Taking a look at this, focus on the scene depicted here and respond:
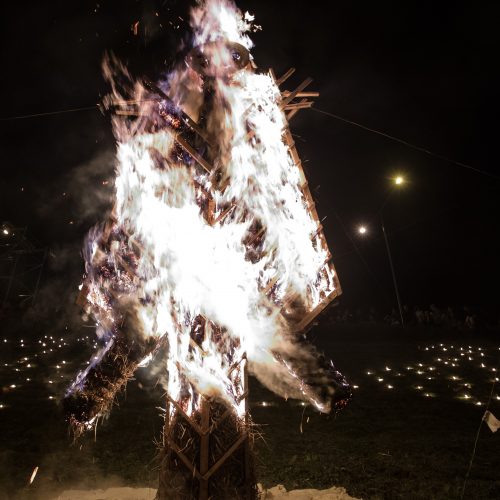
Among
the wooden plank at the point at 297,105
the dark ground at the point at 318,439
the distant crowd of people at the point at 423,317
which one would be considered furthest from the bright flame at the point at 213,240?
the distant crowd of people at the point at 423,317

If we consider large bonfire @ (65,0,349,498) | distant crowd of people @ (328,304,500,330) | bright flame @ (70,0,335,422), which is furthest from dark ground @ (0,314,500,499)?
distant crowd of people @ (328,304,500,330)

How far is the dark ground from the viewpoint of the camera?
177 inches

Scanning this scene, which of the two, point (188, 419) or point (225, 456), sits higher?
point (188, 419)

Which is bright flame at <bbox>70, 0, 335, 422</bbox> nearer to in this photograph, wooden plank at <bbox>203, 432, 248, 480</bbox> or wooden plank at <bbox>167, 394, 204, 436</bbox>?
wooden plank at <bbox>167, 394, 204, 436</bbox>

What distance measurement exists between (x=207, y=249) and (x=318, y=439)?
486 cm

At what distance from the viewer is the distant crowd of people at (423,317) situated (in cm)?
1773

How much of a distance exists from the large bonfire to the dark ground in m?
1.10

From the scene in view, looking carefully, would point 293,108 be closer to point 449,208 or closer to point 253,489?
point 253,489

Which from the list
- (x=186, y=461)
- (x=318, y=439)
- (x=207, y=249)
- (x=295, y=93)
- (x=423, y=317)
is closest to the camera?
(x=186, y=461)

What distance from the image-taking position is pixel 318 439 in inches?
234

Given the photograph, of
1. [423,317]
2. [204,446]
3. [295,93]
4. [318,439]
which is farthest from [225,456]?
[423,317]

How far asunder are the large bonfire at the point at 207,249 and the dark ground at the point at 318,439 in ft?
3.61

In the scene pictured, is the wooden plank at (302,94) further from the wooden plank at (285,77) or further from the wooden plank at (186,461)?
the wooden plank at (186,461)

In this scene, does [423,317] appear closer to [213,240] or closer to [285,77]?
[285,77]
